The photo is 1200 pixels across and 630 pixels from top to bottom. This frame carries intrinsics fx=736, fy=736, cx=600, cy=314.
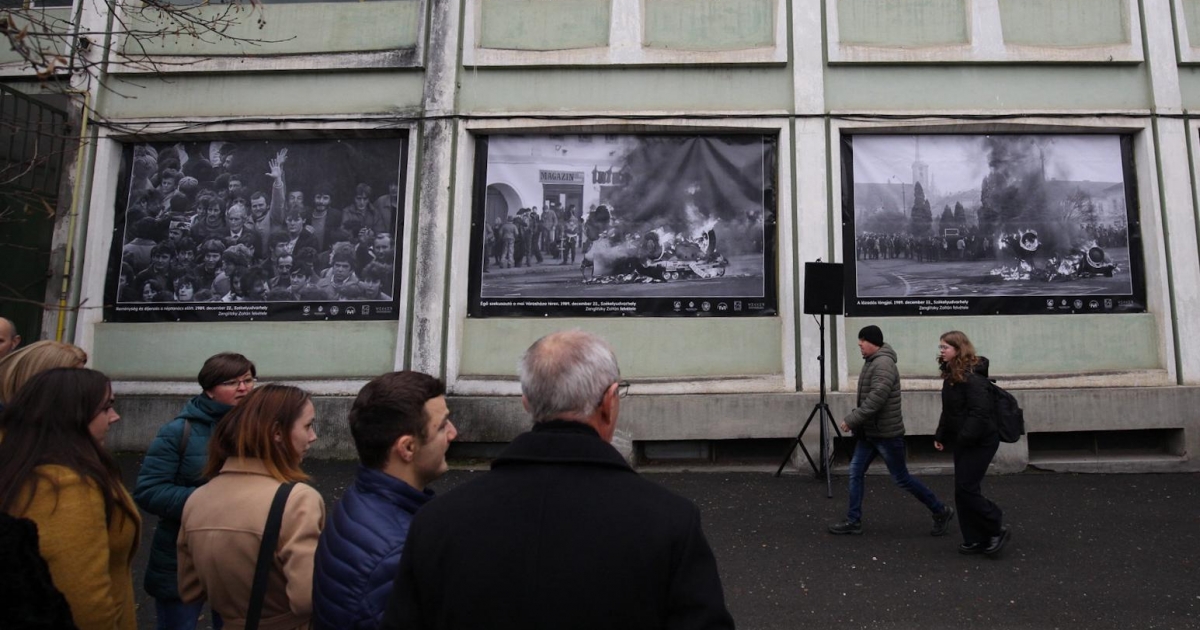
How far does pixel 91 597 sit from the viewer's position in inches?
83.9

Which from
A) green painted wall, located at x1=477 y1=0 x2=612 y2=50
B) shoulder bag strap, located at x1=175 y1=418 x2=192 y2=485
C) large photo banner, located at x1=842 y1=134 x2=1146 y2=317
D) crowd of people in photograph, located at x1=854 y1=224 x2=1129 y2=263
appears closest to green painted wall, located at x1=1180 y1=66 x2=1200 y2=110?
large photo banner, located at x1=842 y1=134 x2=1146 y2=317

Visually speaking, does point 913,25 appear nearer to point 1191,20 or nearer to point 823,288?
point 1191,20

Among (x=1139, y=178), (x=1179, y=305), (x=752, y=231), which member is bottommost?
(x=1179, y=305)

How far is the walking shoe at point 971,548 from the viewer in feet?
19.6

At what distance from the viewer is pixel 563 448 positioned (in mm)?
A: 1603

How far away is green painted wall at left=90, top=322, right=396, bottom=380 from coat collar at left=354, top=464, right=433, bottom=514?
7668 mm

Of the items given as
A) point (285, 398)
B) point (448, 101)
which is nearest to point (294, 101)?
point (448, 101)

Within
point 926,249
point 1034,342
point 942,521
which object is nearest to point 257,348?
point 942,521

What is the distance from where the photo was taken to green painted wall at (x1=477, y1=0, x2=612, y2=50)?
9.79m

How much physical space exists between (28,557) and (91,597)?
0.74 meters

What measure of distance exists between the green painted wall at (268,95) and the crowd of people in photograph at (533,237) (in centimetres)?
204

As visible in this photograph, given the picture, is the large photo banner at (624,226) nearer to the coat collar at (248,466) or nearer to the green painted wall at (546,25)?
the green painted wall at (546,25)

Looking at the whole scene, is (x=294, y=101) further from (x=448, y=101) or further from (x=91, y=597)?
(x=91, y=597)

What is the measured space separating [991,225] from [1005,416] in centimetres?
448
